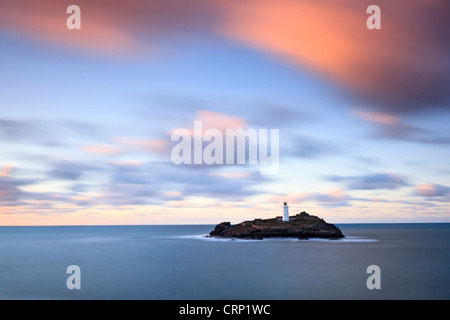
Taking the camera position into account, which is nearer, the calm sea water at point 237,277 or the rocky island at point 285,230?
the calm sea water at point 237,277

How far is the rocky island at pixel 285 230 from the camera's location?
84.0 metres

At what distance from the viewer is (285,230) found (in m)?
85.6

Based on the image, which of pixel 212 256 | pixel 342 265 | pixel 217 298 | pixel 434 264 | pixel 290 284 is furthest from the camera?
pixel 212 256

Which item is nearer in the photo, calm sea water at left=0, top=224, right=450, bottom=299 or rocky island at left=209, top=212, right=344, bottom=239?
calm sea water at left=0, top=224, right=450, bottom=299

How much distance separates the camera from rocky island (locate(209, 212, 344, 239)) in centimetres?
8400

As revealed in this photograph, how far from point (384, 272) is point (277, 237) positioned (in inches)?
1827

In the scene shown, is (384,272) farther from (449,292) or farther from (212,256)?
(212,256)

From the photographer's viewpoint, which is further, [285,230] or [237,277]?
[285,230]

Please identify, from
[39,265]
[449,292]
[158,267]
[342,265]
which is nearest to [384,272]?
[342,265]

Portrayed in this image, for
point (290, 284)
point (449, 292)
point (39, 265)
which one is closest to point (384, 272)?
point (449, 292)
